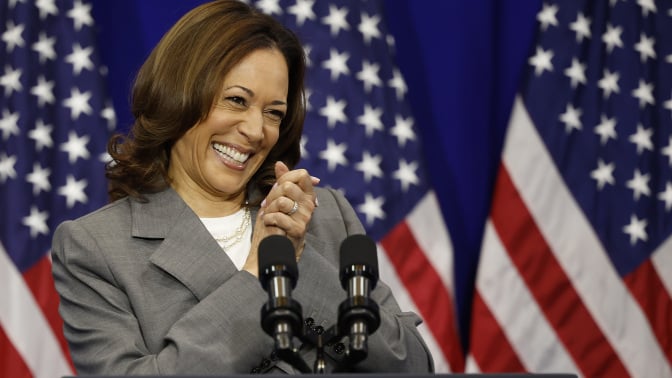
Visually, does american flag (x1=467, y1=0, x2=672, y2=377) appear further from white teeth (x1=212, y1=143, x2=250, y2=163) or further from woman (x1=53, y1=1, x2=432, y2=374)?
white teeth (x1=212, y1=143, x2=250, y2=163)

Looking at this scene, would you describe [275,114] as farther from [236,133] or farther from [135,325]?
[135,325]

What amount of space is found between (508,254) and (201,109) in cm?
169

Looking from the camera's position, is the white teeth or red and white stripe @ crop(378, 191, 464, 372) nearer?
the white teeth

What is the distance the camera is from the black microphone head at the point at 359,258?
1.39 m

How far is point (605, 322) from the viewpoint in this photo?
3430 millimetres

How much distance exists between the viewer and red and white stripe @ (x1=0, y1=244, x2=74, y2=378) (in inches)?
120

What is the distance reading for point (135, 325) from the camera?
185 centimetres

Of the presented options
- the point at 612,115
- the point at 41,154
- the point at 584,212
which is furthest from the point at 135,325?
the point at 612,115

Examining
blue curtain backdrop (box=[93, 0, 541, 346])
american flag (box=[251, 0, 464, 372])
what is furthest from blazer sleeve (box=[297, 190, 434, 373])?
blue curtain backdrop (box=[93, 0, 541, 346])

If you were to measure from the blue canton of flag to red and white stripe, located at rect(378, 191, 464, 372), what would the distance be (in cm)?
53

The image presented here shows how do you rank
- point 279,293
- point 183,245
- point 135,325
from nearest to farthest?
point 279,293 < point 135,325 < point 183,245

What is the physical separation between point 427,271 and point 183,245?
1.56 m

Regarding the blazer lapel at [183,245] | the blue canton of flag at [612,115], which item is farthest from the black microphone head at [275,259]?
the blue canton of flag at [612,115]

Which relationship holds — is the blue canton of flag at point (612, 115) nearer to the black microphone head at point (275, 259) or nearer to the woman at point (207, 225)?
the woman at point (207, 225)
